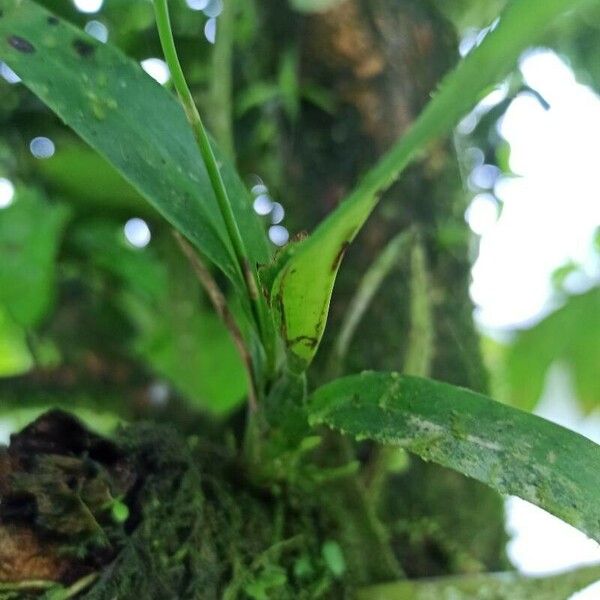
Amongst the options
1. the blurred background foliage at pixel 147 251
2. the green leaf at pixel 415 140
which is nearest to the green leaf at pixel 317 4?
the blurred background foliage at pixel 147 251

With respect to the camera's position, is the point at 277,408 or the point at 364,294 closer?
the point at 277,408

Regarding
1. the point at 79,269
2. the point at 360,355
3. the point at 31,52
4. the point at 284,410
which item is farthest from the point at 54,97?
the point at 79,269

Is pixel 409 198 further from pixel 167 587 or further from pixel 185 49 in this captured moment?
pixel 167 587

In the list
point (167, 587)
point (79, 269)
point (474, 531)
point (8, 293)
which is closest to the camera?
point (167, 587)

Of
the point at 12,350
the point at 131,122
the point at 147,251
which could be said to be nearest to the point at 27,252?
the point at 147,251

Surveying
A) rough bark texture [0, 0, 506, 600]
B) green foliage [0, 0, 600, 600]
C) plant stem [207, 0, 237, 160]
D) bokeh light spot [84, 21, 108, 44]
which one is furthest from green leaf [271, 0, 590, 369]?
bokeh light spot [84, 21, 108, 44]

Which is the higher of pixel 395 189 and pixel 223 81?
pixel 223 81

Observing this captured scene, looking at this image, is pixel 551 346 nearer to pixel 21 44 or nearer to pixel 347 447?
pixel 347 447

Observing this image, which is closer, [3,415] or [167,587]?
[167,587]
